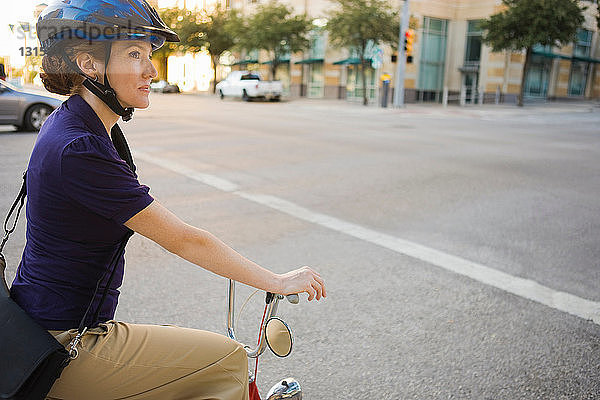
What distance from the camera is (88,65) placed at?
1.70 metres

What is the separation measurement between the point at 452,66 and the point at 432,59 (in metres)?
2.08

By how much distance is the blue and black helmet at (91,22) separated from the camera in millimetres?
1634

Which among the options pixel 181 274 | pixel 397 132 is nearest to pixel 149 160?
pixel 181 274

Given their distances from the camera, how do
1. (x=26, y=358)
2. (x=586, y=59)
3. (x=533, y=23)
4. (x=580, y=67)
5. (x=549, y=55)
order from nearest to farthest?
(x=26, y=358) → (x=533, y=23) → (x=549, y=55) → (x=586, y=59) → (x=580, y=67)

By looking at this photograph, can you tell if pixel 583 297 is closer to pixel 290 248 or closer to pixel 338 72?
pixel 290 248

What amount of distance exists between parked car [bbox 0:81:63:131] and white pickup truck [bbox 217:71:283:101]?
78.7 feet

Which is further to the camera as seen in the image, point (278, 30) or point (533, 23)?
point (278, 30)

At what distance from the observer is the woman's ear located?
5.54 ft

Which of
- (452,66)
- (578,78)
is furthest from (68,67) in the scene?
(578,78)

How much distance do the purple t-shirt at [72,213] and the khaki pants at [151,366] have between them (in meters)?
0.11

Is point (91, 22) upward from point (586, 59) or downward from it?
downward

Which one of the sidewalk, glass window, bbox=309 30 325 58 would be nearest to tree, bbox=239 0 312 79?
glass window, bbox=309 30 325 58

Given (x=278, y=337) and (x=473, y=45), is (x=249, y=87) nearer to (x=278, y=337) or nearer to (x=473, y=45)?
(x=473, y=45)

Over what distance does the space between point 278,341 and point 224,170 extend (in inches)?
315
